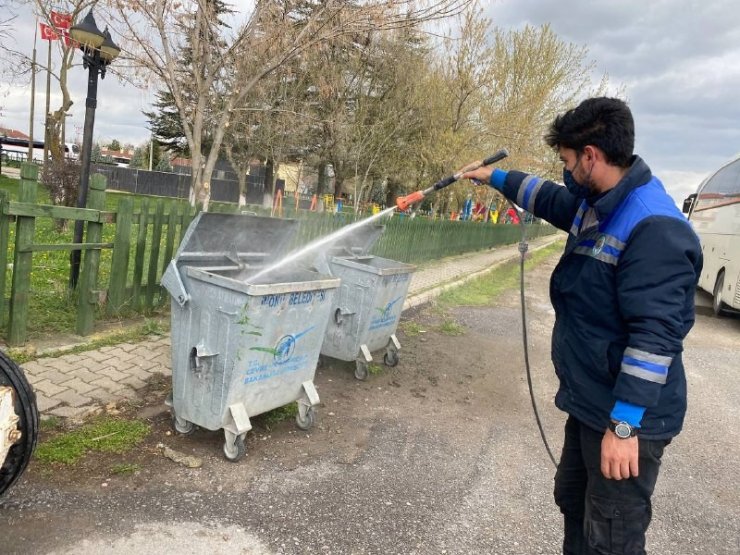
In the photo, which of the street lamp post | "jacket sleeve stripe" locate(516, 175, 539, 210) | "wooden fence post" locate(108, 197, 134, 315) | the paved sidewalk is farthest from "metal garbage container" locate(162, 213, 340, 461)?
the street lamp post

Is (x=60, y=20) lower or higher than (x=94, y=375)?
→ higher

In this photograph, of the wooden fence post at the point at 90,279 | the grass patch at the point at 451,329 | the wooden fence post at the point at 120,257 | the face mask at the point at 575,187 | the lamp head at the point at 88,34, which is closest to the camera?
the face mask at the point at 575,187

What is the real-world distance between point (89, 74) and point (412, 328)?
15.9 feet

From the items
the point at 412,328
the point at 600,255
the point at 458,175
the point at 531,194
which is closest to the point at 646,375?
the point at 600,255

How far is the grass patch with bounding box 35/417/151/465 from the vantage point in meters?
3.01

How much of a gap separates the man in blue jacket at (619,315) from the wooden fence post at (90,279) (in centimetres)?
421

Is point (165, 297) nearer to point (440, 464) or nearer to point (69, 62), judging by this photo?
point (440, 464)

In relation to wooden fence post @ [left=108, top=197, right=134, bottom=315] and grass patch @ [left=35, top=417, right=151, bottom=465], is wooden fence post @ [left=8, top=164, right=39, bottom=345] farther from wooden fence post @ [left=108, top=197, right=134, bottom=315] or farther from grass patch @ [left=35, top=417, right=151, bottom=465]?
grass patch @ [left=35, top=417, right=151, bottom=465]

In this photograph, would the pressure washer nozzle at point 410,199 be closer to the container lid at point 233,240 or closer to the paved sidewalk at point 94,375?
the container lid at point 233,240

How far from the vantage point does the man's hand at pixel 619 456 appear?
1777 millimetres

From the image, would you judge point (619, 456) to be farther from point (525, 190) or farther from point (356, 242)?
point (356, 242)

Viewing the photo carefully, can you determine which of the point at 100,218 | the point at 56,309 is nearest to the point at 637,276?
the point at 100,218

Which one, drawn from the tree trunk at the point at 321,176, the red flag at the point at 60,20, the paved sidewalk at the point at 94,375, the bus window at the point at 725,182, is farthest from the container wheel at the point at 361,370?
the tree trunk at the point at 321,176

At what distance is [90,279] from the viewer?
4801 mm
